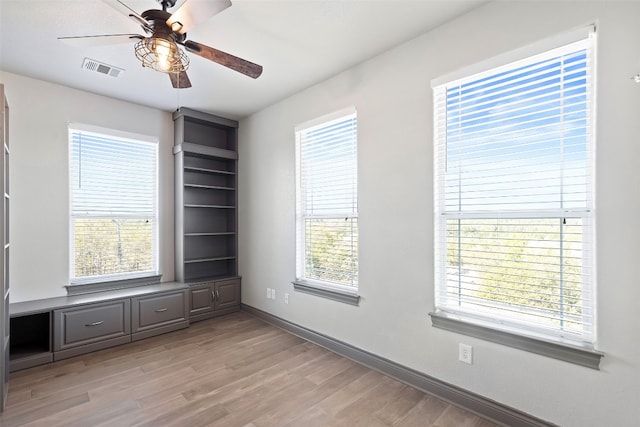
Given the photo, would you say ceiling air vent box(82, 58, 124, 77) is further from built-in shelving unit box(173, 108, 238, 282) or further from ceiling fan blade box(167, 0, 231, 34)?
ceiling fan blade box(167, 0, 231, 34)

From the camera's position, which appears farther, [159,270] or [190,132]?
[190,132]

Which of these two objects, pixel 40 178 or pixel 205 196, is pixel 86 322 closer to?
pixel 40 178

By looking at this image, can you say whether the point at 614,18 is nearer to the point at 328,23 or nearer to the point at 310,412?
the point at 328,23

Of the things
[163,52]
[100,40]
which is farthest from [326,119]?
[100,40]

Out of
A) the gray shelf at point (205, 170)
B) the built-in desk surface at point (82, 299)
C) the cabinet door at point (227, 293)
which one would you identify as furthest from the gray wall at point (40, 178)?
the cabinet door at point (227, 293)

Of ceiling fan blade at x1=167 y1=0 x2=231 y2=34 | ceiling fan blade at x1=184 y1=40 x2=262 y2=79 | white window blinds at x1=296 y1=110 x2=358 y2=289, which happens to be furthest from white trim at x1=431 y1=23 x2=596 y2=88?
ceiling fan blade at x1=167 y1=0 x2=231 y2=34

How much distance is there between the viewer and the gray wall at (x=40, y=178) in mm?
3070

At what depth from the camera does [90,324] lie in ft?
10.2

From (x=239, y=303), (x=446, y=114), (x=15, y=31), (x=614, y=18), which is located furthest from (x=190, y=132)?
(x=614, y=18)

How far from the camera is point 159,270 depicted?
406 centimetres

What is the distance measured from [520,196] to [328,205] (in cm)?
177

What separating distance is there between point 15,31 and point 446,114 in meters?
3.29

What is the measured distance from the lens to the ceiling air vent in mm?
2854

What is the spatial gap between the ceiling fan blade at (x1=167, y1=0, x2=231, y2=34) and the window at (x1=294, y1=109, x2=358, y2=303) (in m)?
1.58
